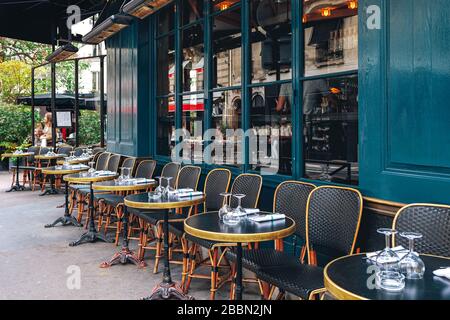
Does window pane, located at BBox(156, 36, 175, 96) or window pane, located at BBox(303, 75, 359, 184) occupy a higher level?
window pane, located at BBox(156, 36, 175, 96)

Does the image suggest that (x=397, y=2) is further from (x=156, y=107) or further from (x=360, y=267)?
(x=156, y=107)

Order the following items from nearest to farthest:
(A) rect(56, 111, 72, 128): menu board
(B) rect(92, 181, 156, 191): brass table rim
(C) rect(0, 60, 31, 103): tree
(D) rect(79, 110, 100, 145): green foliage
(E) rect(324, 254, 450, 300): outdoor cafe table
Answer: (E) rect(324, 254, 450, 300): outdoor cafe table < (B) rect(92, 181, 156, 191): brass table rim < (A) rect(56, 111, 72, 128): menu board < (C) rect(0, 60, 31, 103): tree < (D) rect(79, 110, 100, 145): green foliage

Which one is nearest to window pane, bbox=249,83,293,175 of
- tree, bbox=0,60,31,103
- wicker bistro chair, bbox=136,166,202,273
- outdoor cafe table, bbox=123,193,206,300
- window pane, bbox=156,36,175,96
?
wicker bistro chair, bbox=136,166,202,273

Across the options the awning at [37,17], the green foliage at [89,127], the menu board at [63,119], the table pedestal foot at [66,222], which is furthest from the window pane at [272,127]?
the green foliage at [89,127]

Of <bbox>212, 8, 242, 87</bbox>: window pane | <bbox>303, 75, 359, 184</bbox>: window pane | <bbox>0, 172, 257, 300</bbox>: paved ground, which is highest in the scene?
<bbox>212, 8, 242, 87</bbox>: window pane

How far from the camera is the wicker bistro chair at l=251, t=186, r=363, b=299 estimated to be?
2865 millimetres

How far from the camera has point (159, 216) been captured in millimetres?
4797

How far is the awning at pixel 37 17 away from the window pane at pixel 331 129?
703 centimetres

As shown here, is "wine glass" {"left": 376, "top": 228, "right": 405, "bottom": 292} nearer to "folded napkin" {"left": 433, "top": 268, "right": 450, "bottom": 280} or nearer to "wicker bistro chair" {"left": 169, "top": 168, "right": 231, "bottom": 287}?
"folded napkin" {"left": 433, "top": 268, "right": 450, "bottom": 280}

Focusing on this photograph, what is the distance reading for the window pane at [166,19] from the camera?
659 cm

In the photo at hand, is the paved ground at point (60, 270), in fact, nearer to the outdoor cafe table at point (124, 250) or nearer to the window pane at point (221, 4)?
the outdoor cafe table at point (124, 250)

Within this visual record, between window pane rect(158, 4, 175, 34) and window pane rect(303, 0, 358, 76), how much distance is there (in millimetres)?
2994

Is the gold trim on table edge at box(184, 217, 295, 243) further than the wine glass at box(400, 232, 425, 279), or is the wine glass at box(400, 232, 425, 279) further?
the gold trim on table edge at box(184, 217, 295, 243)
